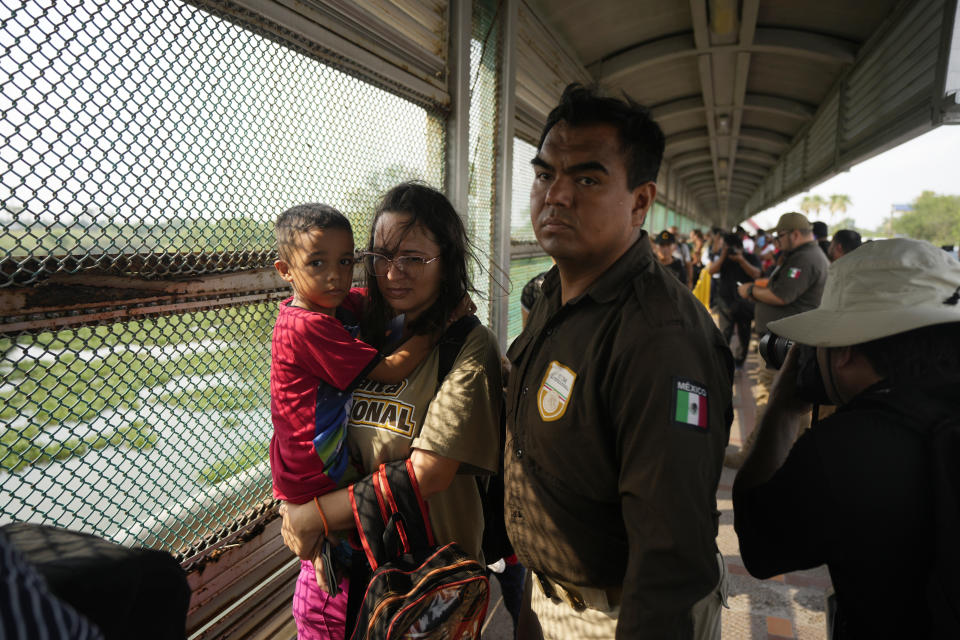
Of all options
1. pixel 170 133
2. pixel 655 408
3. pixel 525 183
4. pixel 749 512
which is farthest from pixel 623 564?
pixel 525 183

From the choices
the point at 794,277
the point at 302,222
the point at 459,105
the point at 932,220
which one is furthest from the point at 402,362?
the point at 932,220

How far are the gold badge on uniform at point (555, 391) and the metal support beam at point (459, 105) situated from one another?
1.96 m

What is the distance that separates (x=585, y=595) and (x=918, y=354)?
107 centimetres

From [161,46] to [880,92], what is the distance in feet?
17.2

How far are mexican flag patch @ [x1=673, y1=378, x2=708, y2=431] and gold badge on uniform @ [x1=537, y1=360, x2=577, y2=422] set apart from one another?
286 millimetres

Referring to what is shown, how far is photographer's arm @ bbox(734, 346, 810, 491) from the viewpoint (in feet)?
5.07

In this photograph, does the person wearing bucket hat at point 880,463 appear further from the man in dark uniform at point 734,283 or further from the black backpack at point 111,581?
the man in dark uniform at point 734,283

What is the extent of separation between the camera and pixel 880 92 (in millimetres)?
4246

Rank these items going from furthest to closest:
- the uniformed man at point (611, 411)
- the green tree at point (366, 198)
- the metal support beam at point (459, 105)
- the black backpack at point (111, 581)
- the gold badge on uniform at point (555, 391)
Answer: the metal support beam at point (459, 105) → the green tree at point (366, 198) → the gold badge on uniform at point (555, 391) → the uniformed man at point (611, 411) → the black backpack at point (111, 581)

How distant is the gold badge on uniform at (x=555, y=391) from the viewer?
138 cm

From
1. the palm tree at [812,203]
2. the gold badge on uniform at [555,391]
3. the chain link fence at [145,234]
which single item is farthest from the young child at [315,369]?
the palm tree at [812,203]

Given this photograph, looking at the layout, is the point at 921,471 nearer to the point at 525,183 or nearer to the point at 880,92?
the point at 525,183

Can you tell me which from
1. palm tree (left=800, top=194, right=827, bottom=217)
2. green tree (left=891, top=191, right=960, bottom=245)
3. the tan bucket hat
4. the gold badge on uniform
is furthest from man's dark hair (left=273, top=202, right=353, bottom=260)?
palm tree (left=800, top=194, right=827, bottom=217)

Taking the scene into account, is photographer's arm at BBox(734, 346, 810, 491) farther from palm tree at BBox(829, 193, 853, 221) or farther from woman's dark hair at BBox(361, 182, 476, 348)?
palm tree at BBox(829, 193, 853, 221)
